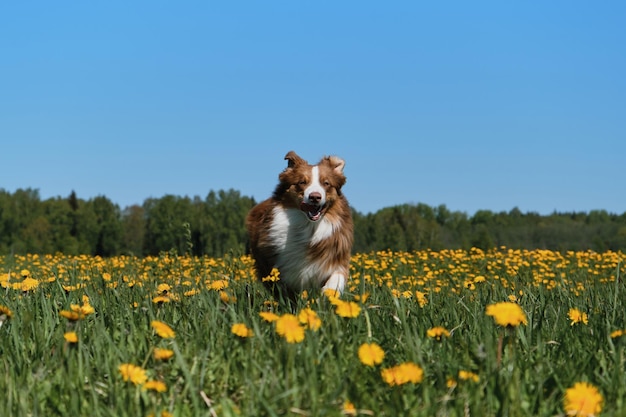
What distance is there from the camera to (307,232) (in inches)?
286

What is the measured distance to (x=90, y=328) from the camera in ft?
12.6

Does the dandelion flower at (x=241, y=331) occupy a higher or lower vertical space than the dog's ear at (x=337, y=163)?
lower

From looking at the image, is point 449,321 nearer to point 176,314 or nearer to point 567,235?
point 176,314

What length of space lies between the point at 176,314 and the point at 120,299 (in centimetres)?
61

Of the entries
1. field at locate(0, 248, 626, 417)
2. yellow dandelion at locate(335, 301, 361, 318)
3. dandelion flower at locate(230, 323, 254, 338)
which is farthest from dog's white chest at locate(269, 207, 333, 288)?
dandelion flower at locate(230, 323, 254, 338)

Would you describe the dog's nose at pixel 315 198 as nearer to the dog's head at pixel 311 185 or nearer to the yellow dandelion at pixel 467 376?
the dog's head at pixel 311 185

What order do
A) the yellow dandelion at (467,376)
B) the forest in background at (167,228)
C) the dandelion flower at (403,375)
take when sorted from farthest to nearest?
1. the forest in background at (167,228)
2. the yellow dandelion at (467,376)
3. the dandelion flower at (403,375)

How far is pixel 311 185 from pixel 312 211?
30cm

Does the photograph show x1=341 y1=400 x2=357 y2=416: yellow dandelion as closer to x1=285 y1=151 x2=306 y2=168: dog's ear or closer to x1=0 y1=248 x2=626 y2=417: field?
x1=0 y1=248 x2=626 y2=417: field

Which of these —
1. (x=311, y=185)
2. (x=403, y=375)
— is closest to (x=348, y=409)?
(x=403, y=375)

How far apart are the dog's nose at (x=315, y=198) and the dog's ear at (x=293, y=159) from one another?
0.74 metres

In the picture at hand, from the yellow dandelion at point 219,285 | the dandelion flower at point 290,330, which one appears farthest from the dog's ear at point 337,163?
the dandelion flower at point 290,330

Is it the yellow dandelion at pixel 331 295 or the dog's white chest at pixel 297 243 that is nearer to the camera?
the yellow dandelion at pixel 331 295

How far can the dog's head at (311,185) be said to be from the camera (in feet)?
22.8
